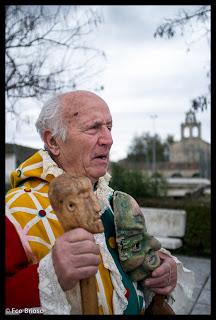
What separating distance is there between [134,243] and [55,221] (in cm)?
27

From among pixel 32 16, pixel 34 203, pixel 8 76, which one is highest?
pixel 32 16

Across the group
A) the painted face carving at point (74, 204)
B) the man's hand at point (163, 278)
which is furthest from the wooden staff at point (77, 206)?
the man's hand at point (163, 278)

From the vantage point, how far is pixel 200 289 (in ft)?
16.9

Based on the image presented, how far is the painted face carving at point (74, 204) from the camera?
87 centimetres

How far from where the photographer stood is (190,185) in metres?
17.3

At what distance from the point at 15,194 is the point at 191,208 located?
6.29 meters

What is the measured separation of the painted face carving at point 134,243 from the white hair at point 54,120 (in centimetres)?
29

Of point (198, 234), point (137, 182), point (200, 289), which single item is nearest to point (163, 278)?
point (200, 289)

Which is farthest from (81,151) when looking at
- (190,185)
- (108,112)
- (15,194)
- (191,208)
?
(190,185)

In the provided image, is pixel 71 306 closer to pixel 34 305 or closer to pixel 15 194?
pixel 34 305

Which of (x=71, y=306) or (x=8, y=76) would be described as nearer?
(x=71, y=306)

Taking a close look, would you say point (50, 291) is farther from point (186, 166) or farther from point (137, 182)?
point (186, 166)

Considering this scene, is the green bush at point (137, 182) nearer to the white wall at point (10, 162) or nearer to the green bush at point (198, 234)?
the green bush at point (198, 234)

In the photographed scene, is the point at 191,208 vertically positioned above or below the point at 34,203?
below
